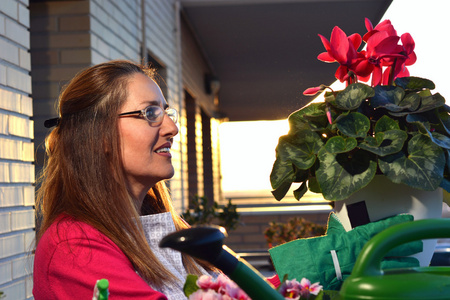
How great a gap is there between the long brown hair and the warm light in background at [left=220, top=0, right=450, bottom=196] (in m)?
0.30

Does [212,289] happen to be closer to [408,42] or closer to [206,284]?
[206,284]

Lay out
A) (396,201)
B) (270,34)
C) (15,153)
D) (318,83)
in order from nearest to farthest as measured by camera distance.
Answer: (396,201), (318,83), (15,153), (270,34)

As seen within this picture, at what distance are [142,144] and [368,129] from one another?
0.54 m

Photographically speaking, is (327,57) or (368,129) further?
(327,57)

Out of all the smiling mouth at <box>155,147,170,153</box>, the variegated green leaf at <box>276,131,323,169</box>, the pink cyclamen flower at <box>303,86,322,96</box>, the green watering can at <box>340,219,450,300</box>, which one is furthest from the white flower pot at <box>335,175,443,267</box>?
the green watering can at <box>340,219,450,300</box>

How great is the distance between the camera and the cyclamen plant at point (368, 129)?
3.29 ft

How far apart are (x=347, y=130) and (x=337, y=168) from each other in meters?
0.07

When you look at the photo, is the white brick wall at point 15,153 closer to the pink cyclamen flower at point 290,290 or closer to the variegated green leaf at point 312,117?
the variegated green leaf at point 312,117

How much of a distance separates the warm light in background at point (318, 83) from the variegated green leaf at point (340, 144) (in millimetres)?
135

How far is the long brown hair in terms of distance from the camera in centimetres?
112

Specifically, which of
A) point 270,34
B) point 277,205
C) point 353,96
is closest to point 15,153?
point 353,96

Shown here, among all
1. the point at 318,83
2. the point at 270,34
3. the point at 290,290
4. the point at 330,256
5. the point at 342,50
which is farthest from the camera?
the point at 270,34

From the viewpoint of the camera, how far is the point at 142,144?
1.32 meters

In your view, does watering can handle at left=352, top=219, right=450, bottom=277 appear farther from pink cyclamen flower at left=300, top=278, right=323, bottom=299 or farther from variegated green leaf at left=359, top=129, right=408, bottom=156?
variegated green leaf at left=359, top=129, right=408, bottom=156
